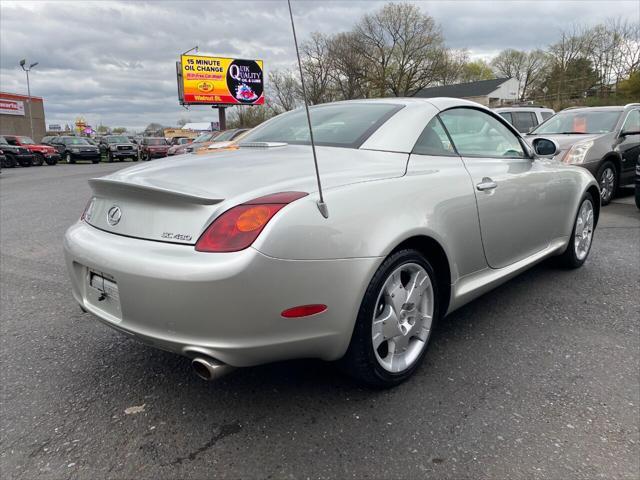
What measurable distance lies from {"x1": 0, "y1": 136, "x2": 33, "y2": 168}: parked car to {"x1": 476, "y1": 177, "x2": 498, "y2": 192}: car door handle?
28.5 m

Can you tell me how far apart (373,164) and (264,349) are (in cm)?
107

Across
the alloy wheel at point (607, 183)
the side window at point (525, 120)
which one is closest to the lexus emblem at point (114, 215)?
the alloy wheel at point (607, 183)

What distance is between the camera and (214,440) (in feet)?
7.06

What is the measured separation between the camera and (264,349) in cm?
204

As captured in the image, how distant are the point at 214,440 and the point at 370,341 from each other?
0.81 meters

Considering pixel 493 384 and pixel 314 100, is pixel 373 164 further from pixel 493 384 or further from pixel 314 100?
pixel 314 100

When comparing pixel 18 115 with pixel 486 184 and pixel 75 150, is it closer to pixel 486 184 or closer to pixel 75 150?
pixel 75 150

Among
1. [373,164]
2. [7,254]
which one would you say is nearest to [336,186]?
[373,164]

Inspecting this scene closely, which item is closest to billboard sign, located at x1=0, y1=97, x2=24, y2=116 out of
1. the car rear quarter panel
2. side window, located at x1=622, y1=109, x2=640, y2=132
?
side window, located at x1=622, y1=109, x2=640, y2=132

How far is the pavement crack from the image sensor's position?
6.68 ft

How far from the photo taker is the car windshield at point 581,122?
27.2 feet

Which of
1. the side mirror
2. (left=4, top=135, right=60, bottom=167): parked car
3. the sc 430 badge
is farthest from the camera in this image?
(left=4, top=135, right=60, bottom=167): parked car

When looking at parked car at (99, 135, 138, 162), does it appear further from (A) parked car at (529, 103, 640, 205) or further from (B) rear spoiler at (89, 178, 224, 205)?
(B) rear spoiler at (89, 178, 224, 205)

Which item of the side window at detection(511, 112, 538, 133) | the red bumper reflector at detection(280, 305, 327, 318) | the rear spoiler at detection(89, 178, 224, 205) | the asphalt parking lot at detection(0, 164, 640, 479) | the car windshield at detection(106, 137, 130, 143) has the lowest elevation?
the asphalt parking lot at detection(0, 164, 640, 479)
